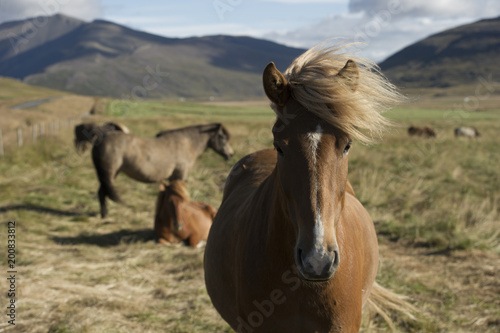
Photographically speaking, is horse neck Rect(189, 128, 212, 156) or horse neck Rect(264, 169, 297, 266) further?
horse neck Rect(189, 128, 212, 156)

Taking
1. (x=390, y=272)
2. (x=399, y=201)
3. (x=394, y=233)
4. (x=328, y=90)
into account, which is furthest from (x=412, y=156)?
(x=328, y=90)

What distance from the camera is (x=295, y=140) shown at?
1.76m

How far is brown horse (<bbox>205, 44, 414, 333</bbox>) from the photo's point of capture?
167cm

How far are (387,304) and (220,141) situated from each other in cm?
704

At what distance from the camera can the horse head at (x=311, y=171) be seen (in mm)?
1579

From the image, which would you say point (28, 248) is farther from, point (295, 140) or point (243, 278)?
point (295, 140)

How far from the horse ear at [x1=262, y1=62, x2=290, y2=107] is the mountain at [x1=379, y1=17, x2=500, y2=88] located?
415ft

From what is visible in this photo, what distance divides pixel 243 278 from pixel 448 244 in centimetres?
469

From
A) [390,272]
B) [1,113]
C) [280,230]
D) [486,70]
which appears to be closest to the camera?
[280,230]

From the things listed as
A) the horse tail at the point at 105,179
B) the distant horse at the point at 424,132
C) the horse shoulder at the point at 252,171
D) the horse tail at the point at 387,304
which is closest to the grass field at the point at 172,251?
the horse tail at the point at 387,304

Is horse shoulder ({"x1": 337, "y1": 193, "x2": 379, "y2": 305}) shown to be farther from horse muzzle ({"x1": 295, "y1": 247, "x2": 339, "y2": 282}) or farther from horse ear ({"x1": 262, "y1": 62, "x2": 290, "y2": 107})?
horse ear ({"x1": 262, "y1": 62, "x2": 290, "y2": 107})

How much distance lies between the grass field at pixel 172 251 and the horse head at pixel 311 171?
1.84 ft

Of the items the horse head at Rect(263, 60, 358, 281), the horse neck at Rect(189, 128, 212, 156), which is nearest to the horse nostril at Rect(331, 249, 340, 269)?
the horse head at Rect(263, 60, 358, 281)

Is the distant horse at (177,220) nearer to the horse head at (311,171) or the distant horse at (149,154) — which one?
the distant horse at (149,154)
